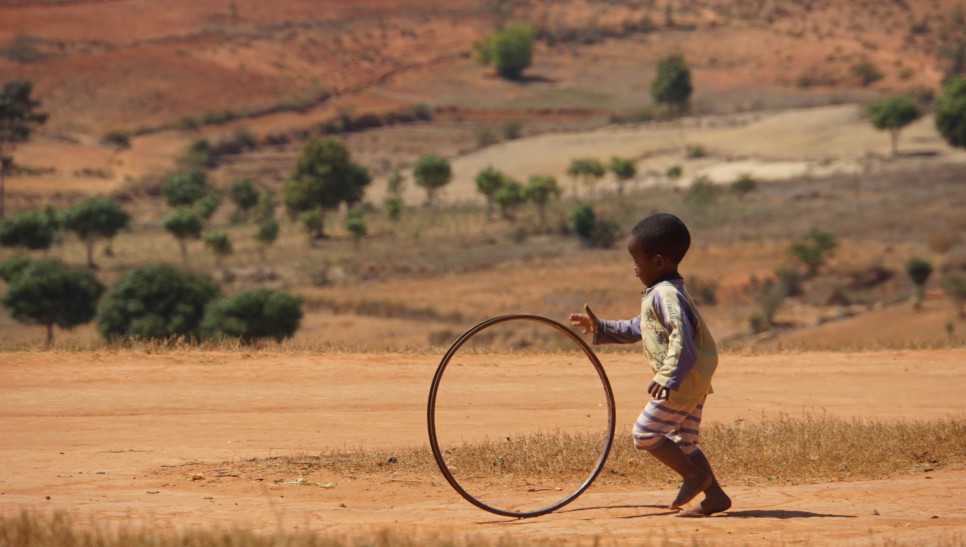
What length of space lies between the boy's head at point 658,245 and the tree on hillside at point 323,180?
67007mm

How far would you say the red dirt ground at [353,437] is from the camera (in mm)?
6758

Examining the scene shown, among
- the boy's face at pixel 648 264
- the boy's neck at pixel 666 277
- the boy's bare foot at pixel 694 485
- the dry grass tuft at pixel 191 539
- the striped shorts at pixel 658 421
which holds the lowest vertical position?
the boy's bare foot at pixel 694 485

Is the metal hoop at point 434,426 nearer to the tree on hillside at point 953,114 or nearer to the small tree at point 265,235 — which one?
the small tree at point 265,235

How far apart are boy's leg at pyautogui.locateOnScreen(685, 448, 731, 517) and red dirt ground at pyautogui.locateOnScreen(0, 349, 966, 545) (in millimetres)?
83

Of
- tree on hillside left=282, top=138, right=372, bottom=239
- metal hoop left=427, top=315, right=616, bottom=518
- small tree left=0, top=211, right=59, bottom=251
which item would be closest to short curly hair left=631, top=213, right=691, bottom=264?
metal hoop left=427, top=315, right=616, bottom=518

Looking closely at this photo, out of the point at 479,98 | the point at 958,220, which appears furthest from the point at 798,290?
the point at 479,98

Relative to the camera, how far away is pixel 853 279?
155 ft

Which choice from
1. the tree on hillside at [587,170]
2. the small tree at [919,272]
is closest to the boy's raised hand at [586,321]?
the small tree at [919,272]

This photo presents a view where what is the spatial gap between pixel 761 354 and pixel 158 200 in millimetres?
79236

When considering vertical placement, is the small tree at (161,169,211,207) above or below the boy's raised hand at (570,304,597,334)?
below

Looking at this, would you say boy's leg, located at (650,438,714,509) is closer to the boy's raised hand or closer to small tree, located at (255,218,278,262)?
the boy's raised hand

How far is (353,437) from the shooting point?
10.6 m

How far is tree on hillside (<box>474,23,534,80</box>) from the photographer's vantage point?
12575 cm

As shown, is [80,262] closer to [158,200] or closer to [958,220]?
[158,200]
